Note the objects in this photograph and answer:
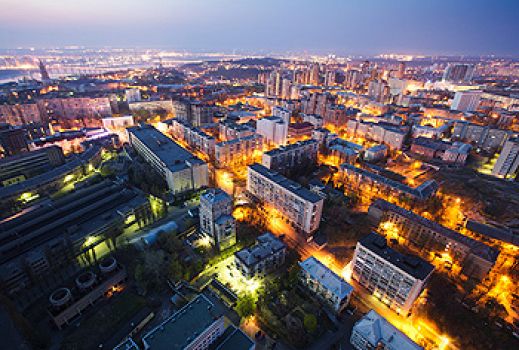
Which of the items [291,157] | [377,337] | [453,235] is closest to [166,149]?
[291,157]

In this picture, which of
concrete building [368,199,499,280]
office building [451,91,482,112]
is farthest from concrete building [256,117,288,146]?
office building [451,91,482,112]

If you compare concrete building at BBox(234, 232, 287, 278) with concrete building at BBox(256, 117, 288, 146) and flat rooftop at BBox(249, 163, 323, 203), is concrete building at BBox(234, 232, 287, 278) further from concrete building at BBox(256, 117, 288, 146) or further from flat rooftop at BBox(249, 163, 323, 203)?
concrete building at BBox(256, 117, 288, 146)

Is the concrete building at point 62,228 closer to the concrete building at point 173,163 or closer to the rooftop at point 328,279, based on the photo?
Answer: the concrete building at point 173,163

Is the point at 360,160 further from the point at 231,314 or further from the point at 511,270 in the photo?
the point at 231,314

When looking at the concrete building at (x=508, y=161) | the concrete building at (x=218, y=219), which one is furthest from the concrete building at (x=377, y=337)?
the concrete building at (x=508, y=161)

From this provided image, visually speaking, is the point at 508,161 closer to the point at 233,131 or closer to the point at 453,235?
the point at 453,235
